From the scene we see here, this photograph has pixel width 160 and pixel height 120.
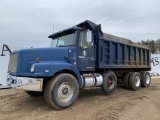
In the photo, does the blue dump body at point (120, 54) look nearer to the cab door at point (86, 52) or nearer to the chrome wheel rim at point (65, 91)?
the cab door at point (86, 52)

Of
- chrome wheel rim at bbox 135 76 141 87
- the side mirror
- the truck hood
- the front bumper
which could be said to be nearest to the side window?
the side mirror

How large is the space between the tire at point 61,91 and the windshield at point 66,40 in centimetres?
151

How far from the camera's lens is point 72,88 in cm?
653

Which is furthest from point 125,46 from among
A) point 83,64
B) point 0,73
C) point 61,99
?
point 0,73

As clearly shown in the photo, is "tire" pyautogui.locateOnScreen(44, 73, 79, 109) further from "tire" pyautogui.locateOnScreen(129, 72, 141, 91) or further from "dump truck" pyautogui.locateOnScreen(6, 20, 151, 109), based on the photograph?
"tire" pyautogui.locateOnScreen(129, 72, 141, 91)

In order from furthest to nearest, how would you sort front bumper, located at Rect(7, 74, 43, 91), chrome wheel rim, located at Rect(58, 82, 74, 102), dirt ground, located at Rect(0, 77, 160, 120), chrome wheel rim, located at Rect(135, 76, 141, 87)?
chrome wheel rim, located at Rect(135, 76, 141, 87) → chrome wheel rim, located at Rect(58, 82, 74, 102) → front bumper, located at Rect(7, 74, 43, 91) → dirt ground, located at Rect(0, 77, 160, 120)

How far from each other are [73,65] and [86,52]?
1165mm

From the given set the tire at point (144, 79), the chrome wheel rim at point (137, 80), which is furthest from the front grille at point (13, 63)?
the tire at point (144, 79)

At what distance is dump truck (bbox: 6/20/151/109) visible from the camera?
5973mm

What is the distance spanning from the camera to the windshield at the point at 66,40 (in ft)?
24.1

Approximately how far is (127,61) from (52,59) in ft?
15.7

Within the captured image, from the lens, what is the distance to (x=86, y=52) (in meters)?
7.69

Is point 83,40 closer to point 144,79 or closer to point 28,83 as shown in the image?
point 28,83

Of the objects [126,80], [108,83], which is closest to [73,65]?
[108,83]
